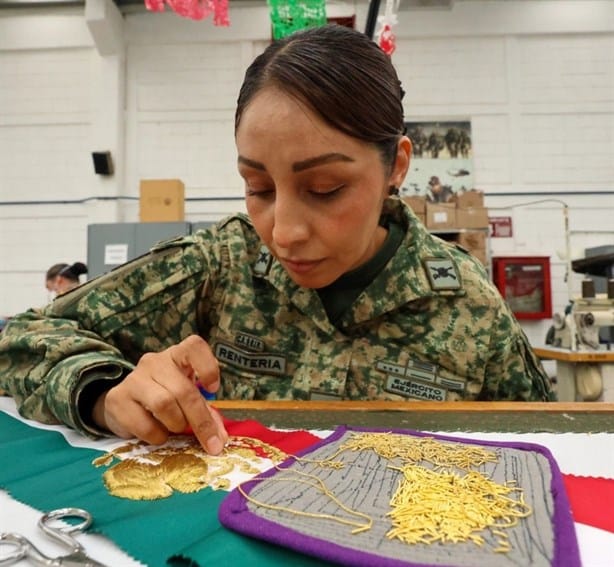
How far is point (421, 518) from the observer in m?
0.38

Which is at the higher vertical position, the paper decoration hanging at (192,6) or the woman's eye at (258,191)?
the paper decoration hanging at (192,6)

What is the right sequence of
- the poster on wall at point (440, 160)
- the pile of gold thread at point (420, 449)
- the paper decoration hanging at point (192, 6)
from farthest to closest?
1. the poster on wall at point (440, 160)
2. the paper decoration hanging at point (192, 6)
3. the pile of gold thread at point (420, 449)

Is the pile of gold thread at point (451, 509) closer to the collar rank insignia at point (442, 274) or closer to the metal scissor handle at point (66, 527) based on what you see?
the metal scissor handle at point (66, 527)

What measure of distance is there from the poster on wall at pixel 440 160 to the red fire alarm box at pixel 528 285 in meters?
0.84

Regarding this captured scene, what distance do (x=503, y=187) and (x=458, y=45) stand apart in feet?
4.98

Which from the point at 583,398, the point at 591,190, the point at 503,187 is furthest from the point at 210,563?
the point at 591,190

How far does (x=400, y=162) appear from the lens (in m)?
0.91

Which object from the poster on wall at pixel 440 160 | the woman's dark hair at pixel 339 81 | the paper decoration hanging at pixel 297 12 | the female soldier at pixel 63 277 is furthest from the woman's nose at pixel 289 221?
the poster on wall at pixel 440 160

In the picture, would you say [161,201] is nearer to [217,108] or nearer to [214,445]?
[217,108]

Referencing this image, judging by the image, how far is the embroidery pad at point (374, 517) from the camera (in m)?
0.33

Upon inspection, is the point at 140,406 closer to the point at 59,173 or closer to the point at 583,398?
the point at 583,398

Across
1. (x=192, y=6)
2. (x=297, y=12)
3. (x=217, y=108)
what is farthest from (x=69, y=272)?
(x=297, y=12)

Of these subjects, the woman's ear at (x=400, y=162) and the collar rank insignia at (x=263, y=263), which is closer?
the woman's ear at (x=400, y=162)

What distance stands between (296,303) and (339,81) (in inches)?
17.8
